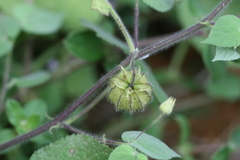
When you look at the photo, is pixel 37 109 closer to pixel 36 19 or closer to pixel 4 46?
pixel 4 46

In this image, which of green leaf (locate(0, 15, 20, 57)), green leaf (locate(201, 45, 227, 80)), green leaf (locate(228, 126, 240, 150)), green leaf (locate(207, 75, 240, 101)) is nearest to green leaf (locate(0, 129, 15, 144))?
green leaf (locate(0, 15, 20, 57))

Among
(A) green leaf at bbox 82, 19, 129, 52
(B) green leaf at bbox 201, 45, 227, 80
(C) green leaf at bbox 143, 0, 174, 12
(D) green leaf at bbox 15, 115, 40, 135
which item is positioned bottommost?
(D) green leaf at bbox 15, 115, 40, 135

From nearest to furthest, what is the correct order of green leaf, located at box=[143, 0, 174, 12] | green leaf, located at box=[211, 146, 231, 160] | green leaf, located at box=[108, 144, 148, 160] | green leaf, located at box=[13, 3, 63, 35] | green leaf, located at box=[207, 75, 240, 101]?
green leaf, located at box=[108, 144, 148, 160], green leaf, located at box=[143, 0, 174, 12], green leaf, located at box=[211, 146, 231, 160], green leaf, located at box=[13, 3, 63, 35], green leaf, located at box=[207, 75, 240, 101]

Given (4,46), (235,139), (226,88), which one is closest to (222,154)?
(235,139)

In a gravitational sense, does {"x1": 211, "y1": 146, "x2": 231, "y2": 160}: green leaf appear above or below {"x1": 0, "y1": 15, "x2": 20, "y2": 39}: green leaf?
below

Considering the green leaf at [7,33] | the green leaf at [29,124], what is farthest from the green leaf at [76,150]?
the green leaf at [7,33]

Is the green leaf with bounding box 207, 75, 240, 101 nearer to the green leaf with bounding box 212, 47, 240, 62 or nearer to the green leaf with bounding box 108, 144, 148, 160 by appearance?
the green leaf with bounding box 212, 47, 240, 62
